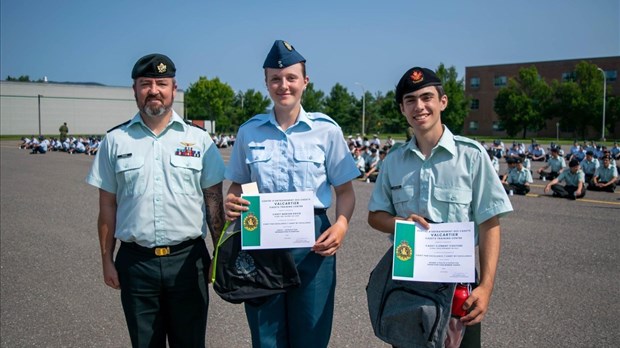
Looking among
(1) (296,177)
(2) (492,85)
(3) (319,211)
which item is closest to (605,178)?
(3) (319,211)

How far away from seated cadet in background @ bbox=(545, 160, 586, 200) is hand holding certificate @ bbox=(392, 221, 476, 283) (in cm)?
1365

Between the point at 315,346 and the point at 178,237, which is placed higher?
the point at 178,237

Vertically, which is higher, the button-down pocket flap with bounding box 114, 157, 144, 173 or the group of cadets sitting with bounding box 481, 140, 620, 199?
the button-down pocket flap with bounding box 114, 157, 144, 173

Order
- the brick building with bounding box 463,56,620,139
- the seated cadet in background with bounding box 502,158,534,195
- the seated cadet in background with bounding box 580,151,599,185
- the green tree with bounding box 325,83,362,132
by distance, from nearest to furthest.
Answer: the seated cadet in background with bounding box 502,158,534,195
the seated cadet in background with bounding box 580,151,599,185
the brick building with bounding box 463,56,620,139
the green tree with bounding box 325,83,362,132

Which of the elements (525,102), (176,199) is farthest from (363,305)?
(525,102)

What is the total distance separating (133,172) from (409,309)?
1752mm

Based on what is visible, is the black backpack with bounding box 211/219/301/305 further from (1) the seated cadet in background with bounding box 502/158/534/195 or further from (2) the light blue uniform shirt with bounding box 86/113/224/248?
(1) the seated cadet in background with bounding box 502/158/534/195

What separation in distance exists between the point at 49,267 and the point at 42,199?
24.4ft

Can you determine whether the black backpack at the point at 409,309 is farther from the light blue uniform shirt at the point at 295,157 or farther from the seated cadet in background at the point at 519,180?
the seated cadet in background at the point at 519,180

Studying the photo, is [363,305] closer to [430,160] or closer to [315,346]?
[315,346]

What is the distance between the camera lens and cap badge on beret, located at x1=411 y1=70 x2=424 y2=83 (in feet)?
8.57

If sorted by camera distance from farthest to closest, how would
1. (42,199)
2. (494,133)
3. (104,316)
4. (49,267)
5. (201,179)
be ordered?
(494,133) → (42,199) → (49,267) → (104,316) → (201,179)

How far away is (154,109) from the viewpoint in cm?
297

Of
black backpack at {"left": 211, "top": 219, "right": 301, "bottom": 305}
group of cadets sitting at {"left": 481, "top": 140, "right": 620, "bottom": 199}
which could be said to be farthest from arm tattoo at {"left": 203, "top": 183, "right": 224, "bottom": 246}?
group of cadets sitting at {"left": 481, "top": 140, "right": 620, "bottom": 199}
